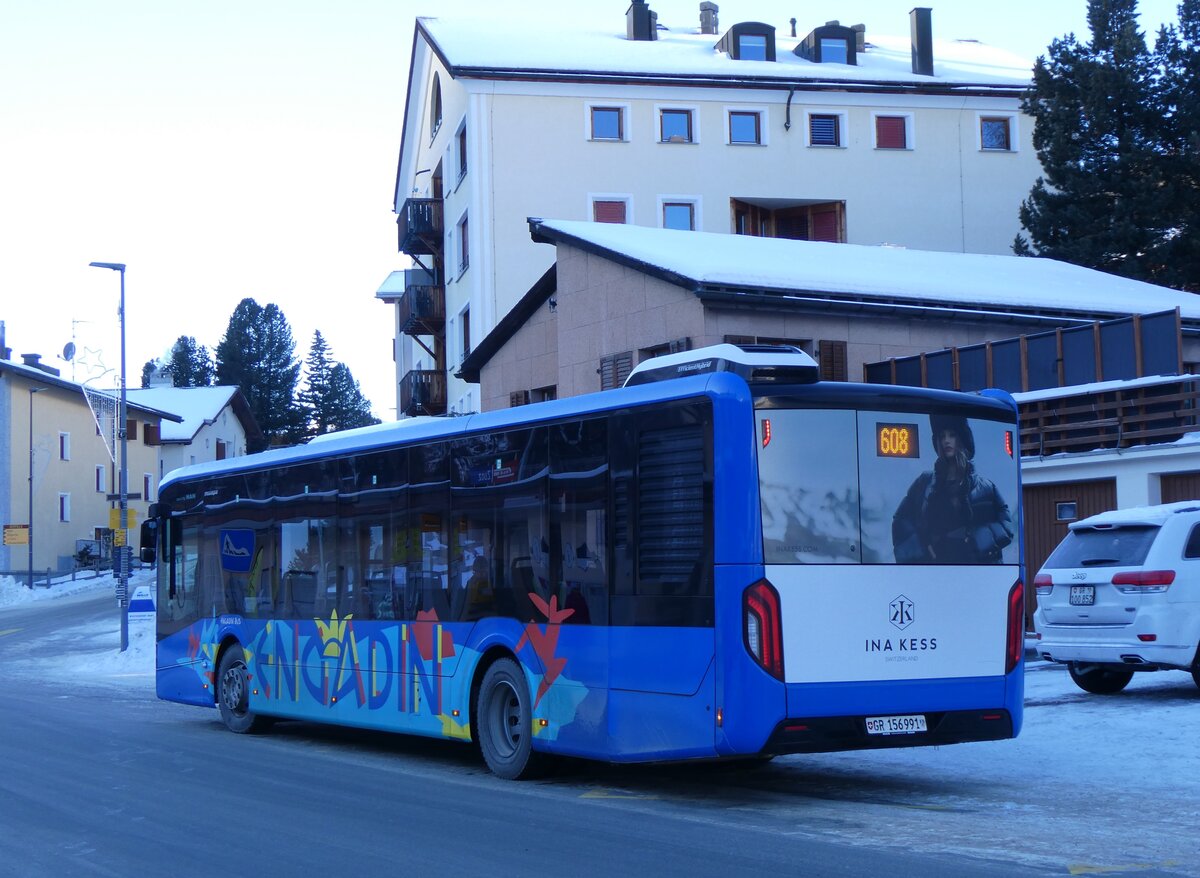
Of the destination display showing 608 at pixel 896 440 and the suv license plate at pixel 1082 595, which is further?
the suv license plate at pixel 1082 595

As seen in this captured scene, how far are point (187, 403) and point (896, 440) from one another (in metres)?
92.9

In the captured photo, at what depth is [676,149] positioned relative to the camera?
51.0 m

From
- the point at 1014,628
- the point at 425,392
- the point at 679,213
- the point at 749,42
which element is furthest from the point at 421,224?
the point at 1014,628

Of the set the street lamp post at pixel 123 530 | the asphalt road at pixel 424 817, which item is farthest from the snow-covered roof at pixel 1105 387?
the street lamp post at pixel 123 530

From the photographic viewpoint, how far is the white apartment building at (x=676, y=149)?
4881cm

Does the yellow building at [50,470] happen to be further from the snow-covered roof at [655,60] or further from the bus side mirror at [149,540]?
the bus side mirror at [149,540]

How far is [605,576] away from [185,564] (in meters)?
8.54

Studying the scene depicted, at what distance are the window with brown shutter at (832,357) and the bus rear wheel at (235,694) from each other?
16.1 m

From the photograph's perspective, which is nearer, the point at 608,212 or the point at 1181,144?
the point at 608,212

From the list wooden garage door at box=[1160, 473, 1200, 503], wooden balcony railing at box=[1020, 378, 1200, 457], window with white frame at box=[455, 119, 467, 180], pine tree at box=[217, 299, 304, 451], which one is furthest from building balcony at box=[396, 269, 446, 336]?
A: pine tree at box=[217, 299, 304, 451]

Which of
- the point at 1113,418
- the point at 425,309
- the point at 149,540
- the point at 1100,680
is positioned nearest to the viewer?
the point at 1100,680

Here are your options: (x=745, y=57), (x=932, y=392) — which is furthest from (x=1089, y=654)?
(x=745, y=57)

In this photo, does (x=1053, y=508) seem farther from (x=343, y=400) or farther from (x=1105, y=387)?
(x=343, y=400)

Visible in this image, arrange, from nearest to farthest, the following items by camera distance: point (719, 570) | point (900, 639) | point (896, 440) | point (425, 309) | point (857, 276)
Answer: point (719, 570) < point (900, 639) < point (896, 440) < point (857, 276) < point (425, 309)
